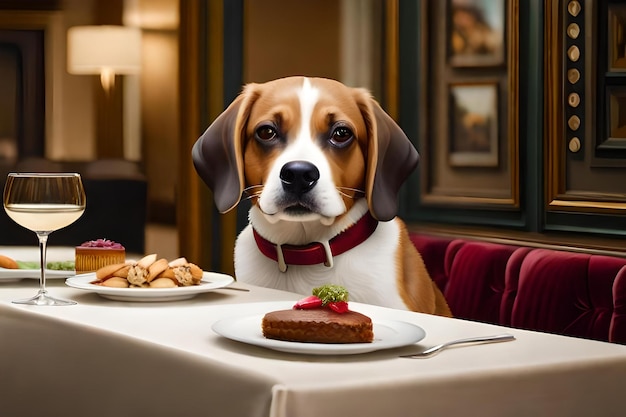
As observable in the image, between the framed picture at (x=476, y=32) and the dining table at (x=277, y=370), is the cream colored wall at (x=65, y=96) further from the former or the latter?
the dining table at (x=277, y=370)

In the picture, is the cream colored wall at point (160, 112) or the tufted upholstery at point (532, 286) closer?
the tufted upholstery at point (532, 286)

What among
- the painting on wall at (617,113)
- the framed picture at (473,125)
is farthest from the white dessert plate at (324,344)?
the framed picture at (473,125)

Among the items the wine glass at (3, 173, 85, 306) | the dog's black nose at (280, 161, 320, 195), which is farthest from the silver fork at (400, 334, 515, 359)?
the dog's black nose at (280, 161, 320, 195)

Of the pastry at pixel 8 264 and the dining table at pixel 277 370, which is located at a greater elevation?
the pastry at pixel 8 264

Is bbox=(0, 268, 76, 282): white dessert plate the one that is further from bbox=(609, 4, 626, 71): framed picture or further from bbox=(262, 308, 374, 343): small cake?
bbox=(609, 4, 626, 71): framed picture

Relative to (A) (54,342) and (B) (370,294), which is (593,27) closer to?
(B) (370,294)

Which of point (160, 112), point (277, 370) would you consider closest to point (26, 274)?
point (277, 370)
